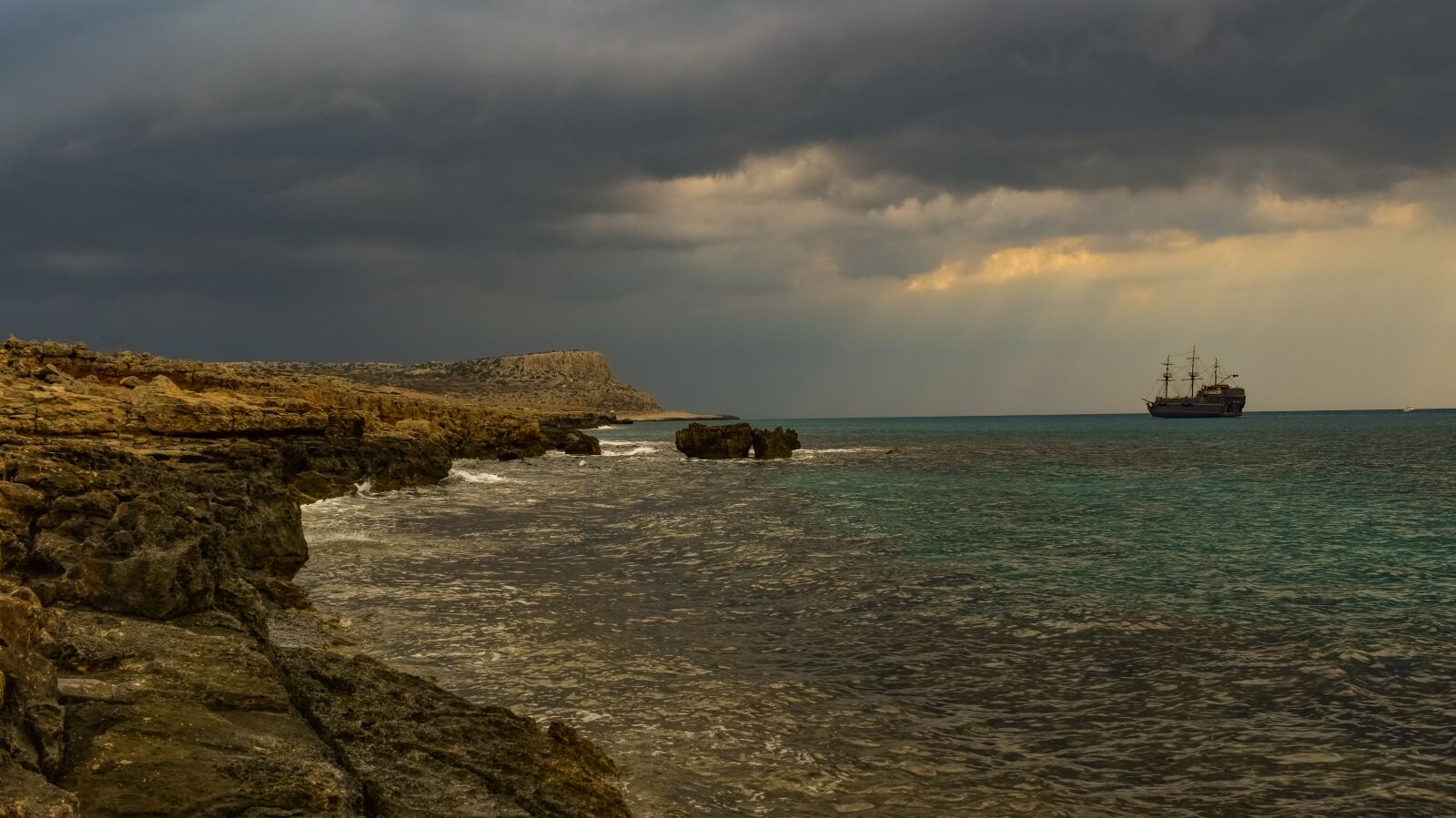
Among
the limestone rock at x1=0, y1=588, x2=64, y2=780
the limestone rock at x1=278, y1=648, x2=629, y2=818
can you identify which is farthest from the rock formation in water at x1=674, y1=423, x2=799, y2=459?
the limestone rock at x1=0, y1=588, x2=64, y2=780

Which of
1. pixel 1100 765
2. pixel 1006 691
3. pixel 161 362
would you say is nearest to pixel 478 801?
pixel 1100 765

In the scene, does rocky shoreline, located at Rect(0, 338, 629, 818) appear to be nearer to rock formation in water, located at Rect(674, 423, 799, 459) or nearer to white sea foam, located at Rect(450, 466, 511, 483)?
white sea foam, located at Rect(450, 466, 511, 483)

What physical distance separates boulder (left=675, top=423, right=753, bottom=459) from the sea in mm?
41666

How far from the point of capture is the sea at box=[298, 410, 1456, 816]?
8305 mm

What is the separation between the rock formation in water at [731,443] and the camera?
242 feet

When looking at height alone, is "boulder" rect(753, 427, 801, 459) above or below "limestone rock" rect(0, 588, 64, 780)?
below

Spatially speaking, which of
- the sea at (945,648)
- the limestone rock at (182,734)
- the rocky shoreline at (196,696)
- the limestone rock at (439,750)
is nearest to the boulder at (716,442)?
the sea at (945,648)

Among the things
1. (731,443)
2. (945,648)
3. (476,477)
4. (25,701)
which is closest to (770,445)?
(731,443)

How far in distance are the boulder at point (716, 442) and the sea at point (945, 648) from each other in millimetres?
41666

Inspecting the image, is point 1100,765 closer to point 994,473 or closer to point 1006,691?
point 1006,691

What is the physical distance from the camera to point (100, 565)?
852 centimetres

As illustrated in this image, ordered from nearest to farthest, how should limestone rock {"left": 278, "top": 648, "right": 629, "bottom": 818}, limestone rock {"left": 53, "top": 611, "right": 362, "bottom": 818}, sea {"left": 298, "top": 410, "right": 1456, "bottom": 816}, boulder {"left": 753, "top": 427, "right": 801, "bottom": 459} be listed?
limestone rock {"left": 53, "top": 611, "right": 362, "bottom": 818}
limestone rock {"left": 278, "top": 648, "right": 629, "bottom": 818}
sea {"left": 298, "top": 410, "right": 1456, "bottom": 816}
boulder {"left": 753, "top": 427, "right": 801, "bottom": 459}

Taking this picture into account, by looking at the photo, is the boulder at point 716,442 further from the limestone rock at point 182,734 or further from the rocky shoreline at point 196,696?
the limestone rock at point 182,734

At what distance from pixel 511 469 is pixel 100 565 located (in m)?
50.3
